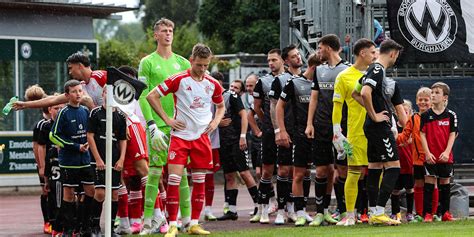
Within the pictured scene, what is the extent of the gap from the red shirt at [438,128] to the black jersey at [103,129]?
4.40 metres

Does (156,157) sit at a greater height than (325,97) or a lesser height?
lesser

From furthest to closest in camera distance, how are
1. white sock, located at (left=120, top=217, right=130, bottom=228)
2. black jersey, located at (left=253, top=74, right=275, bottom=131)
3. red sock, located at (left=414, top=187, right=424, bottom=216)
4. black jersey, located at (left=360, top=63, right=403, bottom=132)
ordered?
black jersey, located at (left=253, top=74, right=275, bottom=131) < red sock, located at (left=414, top=187, right=424, bottom=216) < white sock, located at (left=120, top=217, right=130, bottom=228) < black jersey, located at (left=360, top=63, right=403, bottom=132)

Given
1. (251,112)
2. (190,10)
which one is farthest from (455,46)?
(190,10)

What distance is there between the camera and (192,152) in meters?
14.2

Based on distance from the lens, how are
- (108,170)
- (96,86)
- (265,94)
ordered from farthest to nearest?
(265,94) → (96,86) → (108,170)

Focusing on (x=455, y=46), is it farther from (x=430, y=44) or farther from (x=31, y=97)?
(x=31, y=97)

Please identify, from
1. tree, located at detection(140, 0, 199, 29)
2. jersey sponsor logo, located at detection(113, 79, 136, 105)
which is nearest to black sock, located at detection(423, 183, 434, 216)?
jersey sponsor logo, located at detection(113, 79, 136, 105)

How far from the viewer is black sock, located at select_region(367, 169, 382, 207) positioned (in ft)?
48.4

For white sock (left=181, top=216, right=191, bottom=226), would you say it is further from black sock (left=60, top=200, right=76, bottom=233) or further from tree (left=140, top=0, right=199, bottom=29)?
tree (left=140, top=0, right=199, bottom=29)

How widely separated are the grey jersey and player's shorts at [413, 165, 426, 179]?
161 centimetres

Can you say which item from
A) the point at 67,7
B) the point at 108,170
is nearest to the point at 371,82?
the point at 108,170

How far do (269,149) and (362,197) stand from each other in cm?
172

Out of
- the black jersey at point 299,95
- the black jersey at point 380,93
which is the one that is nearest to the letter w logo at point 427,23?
the black jersey at point 299,95

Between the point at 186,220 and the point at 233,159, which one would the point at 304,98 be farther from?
the point at 186,220
